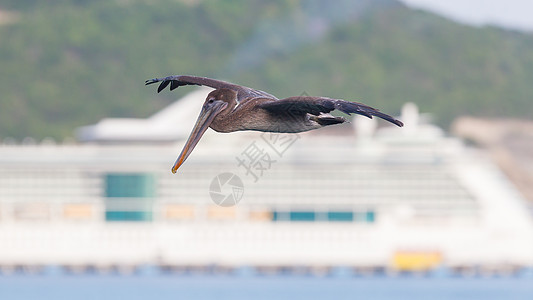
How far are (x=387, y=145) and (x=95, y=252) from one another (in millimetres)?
10238

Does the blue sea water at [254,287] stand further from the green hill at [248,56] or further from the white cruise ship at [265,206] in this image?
the green hill at [248,56]

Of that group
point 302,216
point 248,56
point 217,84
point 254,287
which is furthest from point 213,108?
point 248,56

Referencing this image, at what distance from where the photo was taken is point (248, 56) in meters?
83.7

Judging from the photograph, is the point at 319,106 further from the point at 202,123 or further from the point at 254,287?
the point at 254,287

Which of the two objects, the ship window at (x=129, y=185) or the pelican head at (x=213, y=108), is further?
the ship window at (x=129, y=185)

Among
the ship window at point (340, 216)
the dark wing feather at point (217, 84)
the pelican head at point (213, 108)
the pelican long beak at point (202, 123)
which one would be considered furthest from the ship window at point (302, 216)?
the pelican long beak at point (202, 123)

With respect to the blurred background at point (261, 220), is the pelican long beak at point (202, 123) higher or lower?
lower

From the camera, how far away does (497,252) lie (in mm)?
40719

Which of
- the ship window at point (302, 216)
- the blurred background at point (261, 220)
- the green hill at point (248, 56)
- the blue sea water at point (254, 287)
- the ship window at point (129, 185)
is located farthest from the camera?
the green hill at point (248, 56)

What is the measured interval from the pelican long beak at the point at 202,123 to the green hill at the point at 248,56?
6852cm

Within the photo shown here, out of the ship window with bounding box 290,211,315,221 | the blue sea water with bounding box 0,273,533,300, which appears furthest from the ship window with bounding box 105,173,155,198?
the ship window with bounding box 290,211,315,221

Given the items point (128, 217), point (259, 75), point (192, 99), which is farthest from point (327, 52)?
point (128, 217)

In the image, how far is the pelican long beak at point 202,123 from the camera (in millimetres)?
5676

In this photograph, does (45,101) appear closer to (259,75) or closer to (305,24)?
(259,75)
